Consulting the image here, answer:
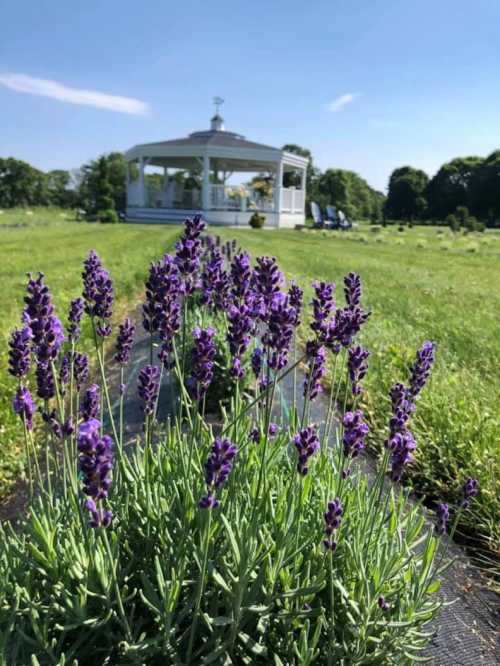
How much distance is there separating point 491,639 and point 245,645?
Result: 1.10m

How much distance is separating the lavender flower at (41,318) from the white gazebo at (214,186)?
99.1 ft

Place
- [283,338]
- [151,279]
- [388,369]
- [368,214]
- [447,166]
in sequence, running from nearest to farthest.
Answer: [283,338] → [151,279] → [388,369] → [447,166] → [368,214]

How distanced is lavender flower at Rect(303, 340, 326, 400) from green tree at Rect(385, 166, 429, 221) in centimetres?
7593

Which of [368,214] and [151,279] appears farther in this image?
[368,214]

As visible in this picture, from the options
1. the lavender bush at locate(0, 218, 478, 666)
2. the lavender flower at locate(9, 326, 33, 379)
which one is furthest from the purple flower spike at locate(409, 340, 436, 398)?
the lavender flower at locate(9, 326, 33, 379)

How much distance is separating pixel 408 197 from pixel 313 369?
3041 inches

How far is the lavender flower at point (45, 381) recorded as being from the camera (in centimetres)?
186

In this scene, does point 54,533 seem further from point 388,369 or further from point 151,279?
point 388,369

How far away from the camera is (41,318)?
1778 mm

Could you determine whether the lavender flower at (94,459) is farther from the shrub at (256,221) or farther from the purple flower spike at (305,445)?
the shrub at (256,221)

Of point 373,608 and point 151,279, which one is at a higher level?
point 151,279

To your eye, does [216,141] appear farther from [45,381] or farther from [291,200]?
[45,381]

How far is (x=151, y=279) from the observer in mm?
1974

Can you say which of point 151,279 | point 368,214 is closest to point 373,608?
point 151,279
